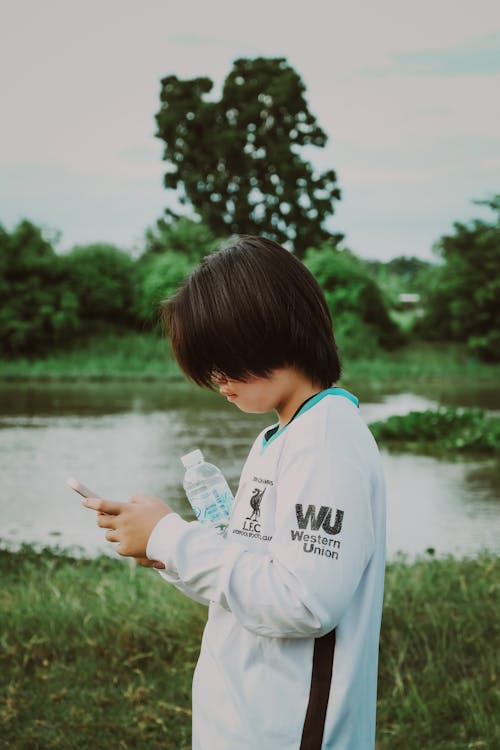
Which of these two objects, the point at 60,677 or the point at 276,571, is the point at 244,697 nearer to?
the point at 276,571

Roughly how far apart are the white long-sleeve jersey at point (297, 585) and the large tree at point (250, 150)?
28.0 meters

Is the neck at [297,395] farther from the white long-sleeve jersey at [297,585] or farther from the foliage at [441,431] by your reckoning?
the foliage at [441,431]

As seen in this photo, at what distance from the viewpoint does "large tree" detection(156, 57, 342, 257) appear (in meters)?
29.7

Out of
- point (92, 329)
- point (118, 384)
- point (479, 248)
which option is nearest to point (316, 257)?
point (479, 248)

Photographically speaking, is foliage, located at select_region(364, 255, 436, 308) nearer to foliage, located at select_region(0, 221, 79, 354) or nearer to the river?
foliage, located at select_region(0, 221, 79, 354)

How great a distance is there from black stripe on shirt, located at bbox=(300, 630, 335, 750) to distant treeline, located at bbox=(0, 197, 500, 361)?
18.6 meters

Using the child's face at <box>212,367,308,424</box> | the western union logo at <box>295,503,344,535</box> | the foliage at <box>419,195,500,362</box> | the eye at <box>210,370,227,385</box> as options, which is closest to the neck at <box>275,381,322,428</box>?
the child's face at <box>212,367,308,424</box>

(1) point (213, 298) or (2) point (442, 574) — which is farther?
(2) point (442, 574)

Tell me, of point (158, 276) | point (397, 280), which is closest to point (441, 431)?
point (158, 276)

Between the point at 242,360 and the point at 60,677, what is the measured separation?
2437 millimetres

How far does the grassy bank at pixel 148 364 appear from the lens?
61.7 ft

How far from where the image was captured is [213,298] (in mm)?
1621

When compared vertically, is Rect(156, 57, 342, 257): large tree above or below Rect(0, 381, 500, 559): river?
above

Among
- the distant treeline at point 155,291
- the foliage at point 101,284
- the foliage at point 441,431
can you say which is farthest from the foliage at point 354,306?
the foliage at point 441,431
